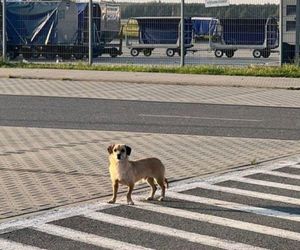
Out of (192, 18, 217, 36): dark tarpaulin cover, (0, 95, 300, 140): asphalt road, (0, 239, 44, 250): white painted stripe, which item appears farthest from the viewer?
(192, 18, 217, 36): dark tarpaulin cover

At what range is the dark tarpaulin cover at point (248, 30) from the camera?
32906 mm

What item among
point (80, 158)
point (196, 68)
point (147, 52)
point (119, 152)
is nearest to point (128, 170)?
point (119, 152)

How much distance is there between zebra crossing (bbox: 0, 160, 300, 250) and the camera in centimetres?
781

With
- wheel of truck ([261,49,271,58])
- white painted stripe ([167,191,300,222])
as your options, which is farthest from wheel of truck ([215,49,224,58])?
white painted stripe ([167,191,300,222])

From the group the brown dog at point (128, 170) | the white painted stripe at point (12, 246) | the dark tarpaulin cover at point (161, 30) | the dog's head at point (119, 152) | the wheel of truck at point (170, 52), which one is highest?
the dark tarpaulin cover at point (161, 30)

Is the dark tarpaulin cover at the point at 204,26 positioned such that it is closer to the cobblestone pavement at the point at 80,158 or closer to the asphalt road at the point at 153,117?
the asphalt road at the point at 153,117

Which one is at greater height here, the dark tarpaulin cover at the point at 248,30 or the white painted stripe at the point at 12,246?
the dark tarpaulin cover at the point at 248,30

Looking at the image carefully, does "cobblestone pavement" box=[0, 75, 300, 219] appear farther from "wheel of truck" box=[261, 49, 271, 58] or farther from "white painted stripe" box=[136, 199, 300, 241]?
"wheel of truck" box=[261, 49, 271, 58]

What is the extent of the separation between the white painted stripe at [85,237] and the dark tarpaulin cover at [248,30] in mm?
24912

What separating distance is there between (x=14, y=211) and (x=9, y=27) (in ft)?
100

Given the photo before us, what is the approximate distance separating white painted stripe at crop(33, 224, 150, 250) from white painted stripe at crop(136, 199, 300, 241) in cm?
118

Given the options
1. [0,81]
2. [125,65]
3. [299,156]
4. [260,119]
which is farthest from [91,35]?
[299,156]

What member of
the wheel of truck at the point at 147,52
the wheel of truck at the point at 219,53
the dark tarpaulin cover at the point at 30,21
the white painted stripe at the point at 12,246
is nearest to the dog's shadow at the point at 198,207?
the white painted stripe at the point at 12,246

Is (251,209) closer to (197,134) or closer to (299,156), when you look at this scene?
(299,156)
